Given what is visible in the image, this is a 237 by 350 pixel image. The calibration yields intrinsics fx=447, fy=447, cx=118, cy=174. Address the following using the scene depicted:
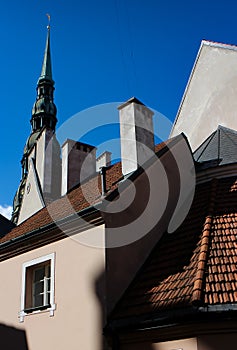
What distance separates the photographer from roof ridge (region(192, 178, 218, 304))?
6383 mm

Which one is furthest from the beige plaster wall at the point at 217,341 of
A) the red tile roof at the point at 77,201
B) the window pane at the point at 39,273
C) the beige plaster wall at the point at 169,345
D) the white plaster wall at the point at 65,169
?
the white plaster wall at the point at 65,169

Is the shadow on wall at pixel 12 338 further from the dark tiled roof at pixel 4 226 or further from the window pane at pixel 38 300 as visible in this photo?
the dark tiled roof at pixel 4 226

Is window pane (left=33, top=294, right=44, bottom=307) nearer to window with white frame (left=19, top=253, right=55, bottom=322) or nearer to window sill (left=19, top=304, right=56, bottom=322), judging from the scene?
window with white frame (left=19, top=253, right=55, bottom=322)

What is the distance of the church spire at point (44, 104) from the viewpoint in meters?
41.2

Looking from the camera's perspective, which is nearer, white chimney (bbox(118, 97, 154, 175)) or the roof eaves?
the roof eaves

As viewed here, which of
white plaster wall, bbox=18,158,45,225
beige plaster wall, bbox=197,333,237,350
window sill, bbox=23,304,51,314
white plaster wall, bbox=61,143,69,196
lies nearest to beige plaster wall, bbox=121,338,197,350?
beige plaster wall, bbox=197,333,237,350

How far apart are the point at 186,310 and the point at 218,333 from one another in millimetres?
548

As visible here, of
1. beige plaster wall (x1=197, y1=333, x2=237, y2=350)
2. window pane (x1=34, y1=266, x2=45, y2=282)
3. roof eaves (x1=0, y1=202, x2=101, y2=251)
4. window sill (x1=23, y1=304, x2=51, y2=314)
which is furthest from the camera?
window pane (x1=34, y1=266, x2=45, y2=282)

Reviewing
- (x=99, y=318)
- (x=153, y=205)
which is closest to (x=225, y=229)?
(x=153, y=205)

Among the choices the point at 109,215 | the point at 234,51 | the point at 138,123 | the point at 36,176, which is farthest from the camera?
the point at 36,176

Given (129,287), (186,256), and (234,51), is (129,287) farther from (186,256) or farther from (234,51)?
(234,51)

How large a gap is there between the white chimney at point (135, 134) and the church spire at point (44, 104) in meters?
29.7

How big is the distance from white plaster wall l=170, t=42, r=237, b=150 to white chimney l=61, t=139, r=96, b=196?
310 cm

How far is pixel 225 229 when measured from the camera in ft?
25.4
